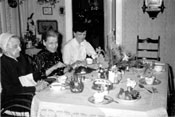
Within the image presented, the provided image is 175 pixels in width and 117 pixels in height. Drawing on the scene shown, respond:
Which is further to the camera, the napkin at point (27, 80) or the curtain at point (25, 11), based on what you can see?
the curtain at point (25, 11)

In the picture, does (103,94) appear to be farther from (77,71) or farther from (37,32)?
(37,32)

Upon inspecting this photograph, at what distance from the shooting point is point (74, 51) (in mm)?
3686

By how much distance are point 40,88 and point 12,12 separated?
3093mm

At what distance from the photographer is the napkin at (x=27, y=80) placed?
8.30ft

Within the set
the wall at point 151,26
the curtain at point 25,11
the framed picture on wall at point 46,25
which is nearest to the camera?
the wall at point 151,26

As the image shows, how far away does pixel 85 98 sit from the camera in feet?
6.85

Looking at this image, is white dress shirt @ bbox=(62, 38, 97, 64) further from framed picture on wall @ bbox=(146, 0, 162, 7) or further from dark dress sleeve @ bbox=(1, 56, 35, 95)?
framed picture on wall @ bbox=(146, 0, 162, 7)

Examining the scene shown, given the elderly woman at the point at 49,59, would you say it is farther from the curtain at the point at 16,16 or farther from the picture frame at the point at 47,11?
the picture frame at the point at 47,11

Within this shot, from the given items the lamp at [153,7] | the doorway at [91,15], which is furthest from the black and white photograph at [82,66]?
the doorway at [91,15]

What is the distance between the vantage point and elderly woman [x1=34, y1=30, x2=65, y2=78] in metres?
2.84

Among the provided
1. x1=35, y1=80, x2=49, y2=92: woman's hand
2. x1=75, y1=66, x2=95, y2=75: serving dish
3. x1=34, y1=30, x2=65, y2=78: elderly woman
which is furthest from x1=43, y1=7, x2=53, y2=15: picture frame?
x1=35, y1=80, x2=49, y2=92: woman's hand

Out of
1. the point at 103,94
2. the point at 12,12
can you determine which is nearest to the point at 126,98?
the point at 103,94

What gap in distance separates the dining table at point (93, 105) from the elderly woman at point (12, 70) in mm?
164

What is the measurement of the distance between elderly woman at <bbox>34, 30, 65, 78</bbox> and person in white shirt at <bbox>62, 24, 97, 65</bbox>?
51 centimetres
